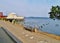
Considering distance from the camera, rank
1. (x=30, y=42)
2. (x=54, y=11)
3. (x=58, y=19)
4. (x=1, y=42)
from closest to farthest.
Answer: (x=30, y=42) → (x=1, y=42) → (x=54, y=11) → (x=58, y=19)

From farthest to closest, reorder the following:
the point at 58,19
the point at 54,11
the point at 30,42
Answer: the point at 58,19, the point at 54,11, the point at 30,42

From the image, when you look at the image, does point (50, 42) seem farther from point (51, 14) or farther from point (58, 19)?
point (58, 19)

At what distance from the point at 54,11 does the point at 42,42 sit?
316 feet

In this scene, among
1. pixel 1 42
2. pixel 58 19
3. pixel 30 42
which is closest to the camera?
pixel 30 42

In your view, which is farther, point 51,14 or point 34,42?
point 51,14

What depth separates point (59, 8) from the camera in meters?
115

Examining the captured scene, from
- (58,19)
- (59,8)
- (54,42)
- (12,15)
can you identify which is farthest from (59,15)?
(54,42)

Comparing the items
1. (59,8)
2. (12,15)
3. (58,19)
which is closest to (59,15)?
(59,8)

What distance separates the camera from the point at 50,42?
53.1ft

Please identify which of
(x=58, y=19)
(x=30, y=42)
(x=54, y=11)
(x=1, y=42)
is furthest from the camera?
(x=58, y=19)

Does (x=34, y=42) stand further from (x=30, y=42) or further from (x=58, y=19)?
(x=58, y=19)

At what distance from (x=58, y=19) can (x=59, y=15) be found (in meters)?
12.5

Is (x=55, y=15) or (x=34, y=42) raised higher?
(x=34, y=42)

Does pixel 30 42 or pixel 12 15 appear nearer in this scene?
pixel 30 42
